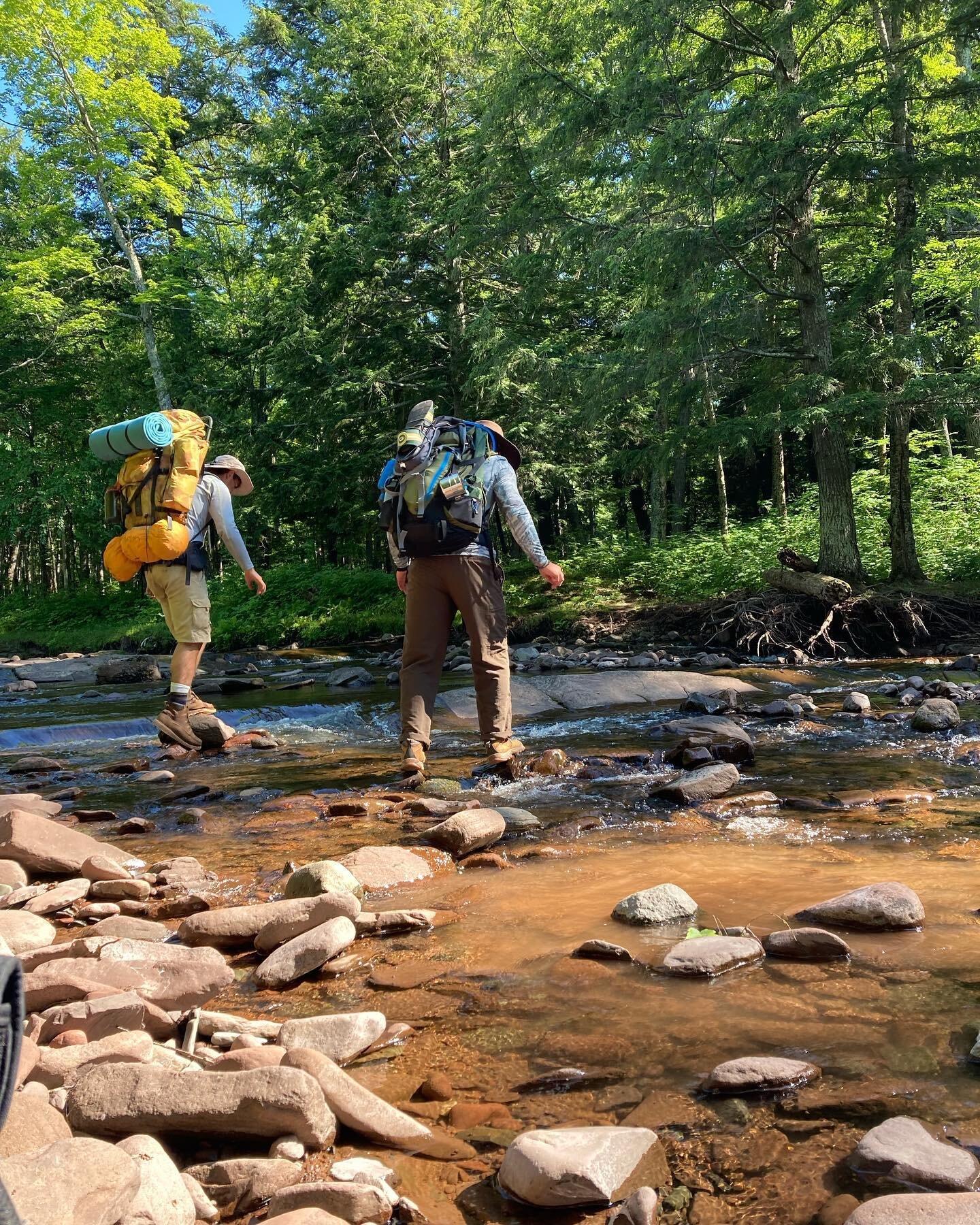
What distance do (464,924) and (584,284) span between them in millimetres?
18827

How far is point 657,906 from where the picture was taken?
322 cm

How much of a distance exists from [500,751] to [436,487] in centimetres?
182

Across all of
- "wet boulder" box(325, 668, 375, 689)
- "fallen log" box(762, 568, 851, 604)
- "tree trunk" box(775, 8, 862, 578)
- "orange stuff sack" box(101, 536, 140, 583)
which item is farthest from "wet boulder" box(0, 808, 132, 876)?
"tree trunk" box(775, 8, 862, 578)

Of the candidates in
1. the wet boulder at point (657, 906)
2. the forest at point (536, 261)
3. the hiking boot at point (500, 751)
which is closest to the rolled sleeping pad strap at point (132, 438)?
the hiking boot at point (500, 751)

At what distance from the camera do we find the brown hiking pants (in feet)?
20.2

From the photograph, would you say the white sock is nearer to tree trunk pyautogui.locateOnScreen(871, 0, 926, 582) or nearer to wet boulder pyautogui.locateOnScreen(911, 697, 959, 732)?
wet boulder pyautogui.locateOnScreen(911, 697, 959, 732)

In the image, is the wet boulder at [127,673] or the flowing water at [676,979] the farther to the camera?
the wet boulder at [127,673]

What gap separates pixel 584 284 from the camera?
20.1 metres

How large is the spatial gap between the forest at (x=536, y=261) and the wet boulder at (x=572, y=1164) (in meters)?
12.9

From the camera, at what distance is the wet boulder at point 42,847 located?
4.16 m

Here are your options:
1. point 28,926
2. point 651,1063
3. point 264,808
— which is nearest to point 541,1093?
point 651,1063

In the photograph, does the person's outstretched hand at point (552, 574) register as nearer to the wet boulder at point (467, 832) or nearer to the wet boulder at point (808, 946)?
the wet boulder at point (467, 832)

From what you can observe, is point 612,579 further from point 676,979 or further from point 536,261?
point 676,979

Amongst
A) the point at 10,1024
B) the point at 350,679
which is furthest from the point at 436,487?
the point at 350,679
